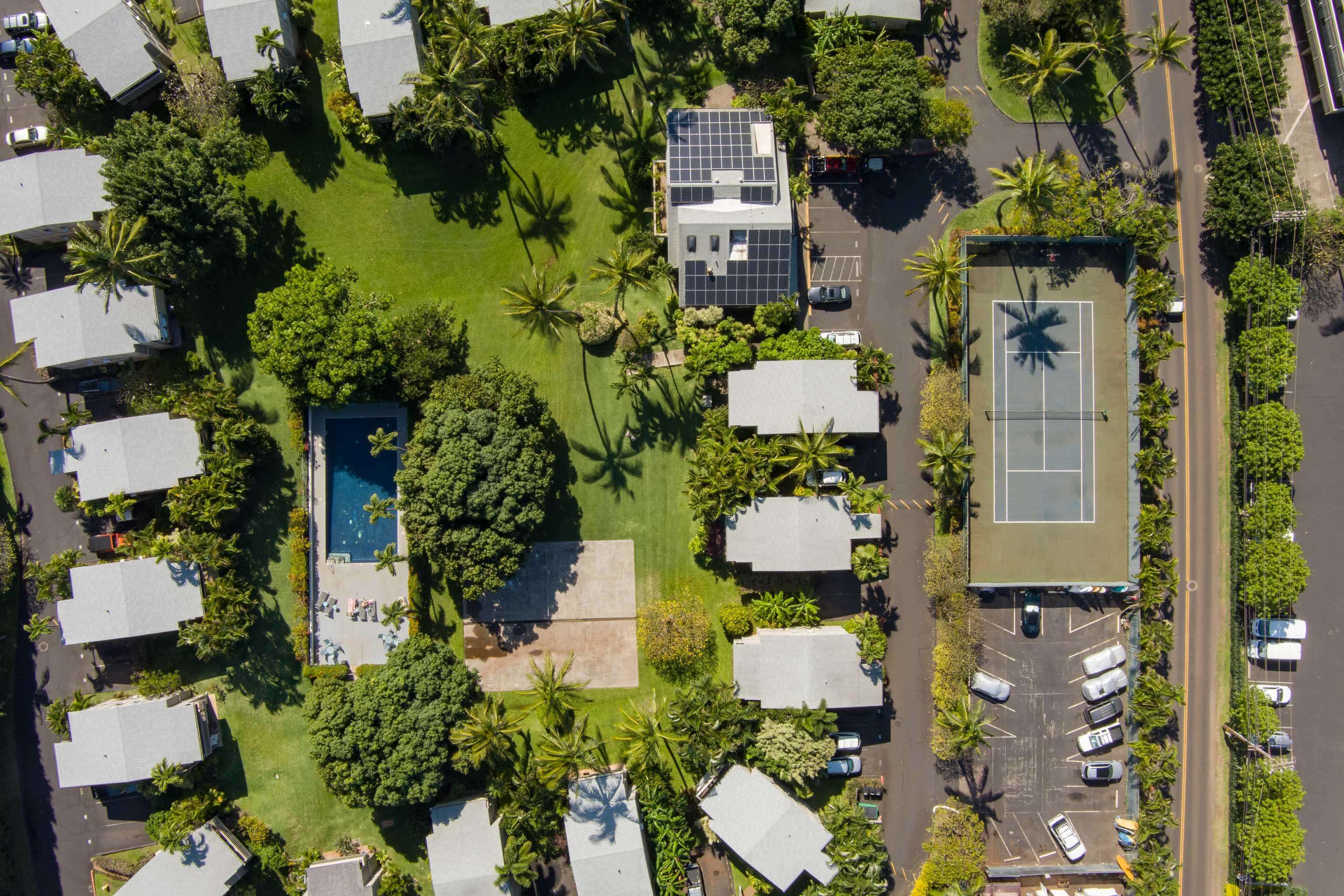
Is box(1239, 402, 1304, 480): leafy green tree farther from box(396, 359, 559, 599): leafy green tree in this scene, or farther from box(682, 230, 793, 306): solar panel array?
box(396, 359, 559, 599): leafy green tree

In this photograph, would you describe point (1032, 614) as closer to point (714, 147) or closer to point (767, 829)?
point (767, 829)

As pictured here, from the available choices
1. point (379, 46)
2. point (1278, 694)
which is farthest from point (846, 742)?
point (379, 46)

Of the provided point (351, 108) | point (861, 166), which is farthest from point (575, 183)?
point (861, 166)

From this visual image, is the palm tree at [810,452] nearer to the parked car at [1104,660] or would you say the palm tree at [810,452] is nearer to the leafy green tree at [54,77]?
the parked car at [1104,660]

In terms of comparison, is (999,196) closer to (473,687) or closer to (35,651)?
(473,687)

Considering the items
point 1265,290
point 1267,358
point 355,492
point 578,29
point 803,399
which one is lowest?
point 355,492

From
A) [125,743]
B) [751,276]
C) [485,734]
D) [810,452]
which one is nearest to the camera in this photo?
[485,734]

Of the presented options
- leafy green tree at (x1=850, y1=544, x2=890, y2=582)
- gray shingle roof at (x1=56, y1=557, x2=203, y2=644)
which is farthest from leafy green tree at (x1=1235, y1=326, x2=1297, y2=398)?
gray shingle roof at (x1=56, y1=557, x2=203, y2=644)
